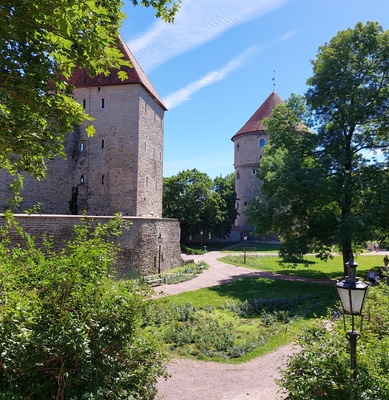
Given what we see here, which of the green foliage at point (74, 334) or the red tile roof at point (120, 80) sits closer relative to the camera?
the green foliage at point (74, 334)

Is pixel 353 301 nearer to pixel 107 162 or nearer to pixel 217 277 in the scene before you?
pixel 217 277

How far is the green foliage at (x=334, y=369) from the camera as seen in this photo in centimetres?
383

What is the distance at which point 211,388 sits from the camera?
6.64 meters

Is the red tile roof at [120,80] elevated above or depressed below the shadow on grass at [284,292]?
above

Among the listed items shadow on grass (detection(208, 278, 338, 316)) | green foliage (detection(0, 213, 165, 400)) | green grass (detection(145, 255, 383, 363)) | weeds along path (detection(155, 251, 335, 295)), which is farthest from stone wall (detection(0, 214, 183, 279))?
green foliage (detection(0, 213, 165, 400))

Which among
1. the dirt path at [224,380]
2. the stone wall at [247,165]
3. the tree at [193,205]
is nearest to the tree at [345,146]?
the dirt path at [224,380]

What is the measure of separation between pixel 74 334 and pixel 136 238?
14.8 meters

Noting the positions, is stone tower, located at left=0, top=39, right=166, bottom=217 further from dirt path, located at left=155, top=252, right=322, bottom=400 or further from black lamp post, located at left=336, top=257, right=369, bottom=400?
black lamp post, located at left=336, top=257, right=369, bottom=400

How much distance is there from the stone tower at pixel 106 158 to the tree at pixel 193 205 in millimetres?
14211

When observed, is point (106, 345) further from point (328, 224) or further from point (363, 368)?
point (328, 224)

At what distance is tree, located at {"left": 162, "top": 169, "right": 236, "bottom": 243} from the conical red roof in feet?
34.7

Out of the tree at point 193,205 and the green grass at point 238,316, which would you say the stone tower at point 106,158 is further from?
the tree at point 193,205

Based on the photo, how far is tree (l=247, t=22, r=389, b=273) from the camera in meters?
16.0

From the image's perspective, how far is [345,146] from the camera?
58.7 feet
